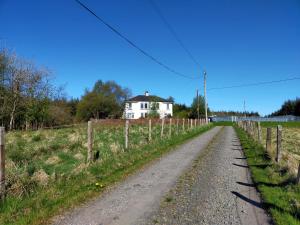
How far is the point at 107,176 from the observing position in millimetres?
9094

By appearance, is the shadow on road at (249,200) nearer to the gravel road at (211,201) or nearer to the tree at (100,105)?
the gravel road at (211,201)

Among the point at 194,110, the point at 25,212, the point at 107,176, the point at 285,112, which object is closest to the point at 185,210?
the point at 25,212

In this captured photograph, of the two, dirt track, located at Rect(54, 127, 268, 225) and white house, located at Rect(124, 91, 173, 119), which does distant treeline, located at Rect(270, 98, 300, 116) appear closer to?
white house, located at Rect(124, 91, 173, 119)

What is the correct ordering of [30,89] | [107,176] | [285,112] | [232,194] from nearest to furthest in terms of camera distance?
[232,194], [107,176], [30,89], [285,112]

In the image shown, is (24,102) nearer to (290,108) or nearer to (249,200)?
(249,200)

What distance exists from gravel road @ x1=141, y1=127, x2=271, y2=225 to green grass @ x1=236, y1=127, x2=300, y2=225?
0.20 metres

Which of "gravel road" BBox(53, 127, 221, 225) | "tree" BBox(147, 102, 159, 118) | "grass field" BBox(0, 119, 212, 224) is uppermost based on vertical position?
"tree" BBox(147, 102, 159, 118)

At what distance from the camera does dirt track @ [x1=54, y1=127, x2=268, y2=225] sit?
555cm

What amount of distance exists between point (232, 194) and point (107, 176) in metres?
3.46

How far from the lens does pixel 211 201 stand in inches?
263

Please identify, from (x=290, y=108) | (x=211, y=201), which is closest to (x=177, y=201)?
(x=211, y=201)

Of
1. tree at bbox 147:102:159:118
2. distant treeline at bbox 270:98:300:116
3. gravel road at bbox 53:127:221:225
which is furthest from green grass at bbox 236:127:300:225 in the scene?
distant treeline at bbox 270:98:300:116

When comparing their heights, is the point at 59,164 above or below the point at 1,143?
below

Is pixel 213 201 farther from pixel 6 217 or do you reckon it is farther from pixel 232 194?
pixel 6 217
